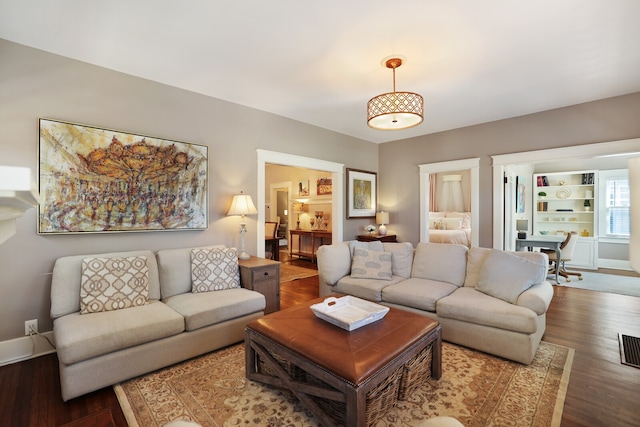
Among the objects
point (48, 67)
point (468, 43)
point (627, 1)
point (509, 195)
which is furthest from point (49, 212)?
point (509, 195)

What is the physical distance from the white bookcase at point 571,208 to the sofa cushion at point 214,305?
7.03 metres

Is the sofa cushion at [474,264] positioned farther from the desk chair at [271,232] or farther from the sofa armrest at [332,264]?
the desk chair at [271,232]

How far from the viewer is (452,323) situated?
8.85 ft

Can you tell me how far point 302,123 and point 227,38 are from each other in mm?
2269

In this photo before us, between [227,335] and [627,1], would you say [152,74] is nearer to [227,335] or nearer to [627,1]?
[227,335]

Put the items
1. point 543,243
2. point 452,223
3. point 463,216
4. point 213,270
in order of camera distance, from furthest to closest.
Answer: point 463,216 < point 452,223 < point 543,243 < point 213,270

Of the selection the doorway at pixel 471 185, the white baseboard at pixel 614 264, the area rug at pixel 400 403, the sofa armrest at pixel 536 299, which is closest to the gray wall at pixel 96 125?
the area rug at pixel 400 403

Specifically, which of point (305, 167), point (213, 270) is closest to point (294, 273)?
point (305, 167)

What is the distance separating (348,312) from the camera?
217 cm

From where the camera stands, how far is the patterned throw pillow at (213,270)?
295cm

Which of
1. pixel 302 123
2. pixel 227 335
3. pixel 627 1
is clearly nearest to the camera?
pixel 627 1

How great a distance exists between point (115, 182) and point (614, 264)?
Result: 29.3 ft

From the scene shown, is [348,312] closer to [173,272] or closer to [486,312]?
[486,312]

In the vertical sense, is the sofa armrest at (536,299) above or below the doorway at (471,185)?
below
